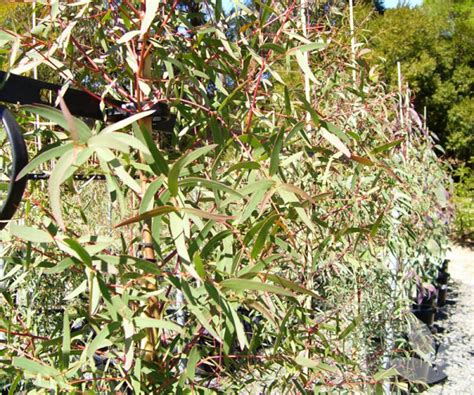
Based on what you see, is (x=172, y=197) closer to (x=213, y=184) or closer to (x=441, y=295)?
(x=213, y=184)

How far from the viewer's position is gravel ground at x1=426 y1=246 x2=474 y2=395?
3203mm

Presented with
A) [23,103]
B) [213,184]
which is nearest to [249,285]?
[213,184]

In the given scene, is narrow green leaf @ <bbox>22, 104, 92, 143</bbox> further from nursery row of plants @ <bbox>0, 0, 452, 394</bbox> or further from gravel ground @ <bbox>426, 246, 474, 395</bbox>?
gravel ground @ <bbox>426, 246, 474, 395</bbox>

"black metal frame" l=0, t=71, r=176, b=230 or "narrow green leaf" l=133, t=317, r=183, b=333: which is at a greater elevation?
"black metal frame" l=0, t=71, r=176, b=230

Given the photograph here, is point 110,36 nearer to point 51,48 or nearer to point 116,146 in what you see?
point 51,48

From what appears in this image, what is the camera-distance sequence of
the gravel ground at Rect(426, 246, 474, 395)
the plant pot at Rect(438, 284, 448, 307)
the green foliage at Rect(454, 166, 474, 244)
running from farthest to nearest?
the green foliage at Rect(454, 166, 474, 244), the plant pot at Rect(438, 284, 448, 307), the gravel ground at Rect(426, 246, 474, 395)

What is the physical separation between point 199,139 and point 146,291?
9.6 inches

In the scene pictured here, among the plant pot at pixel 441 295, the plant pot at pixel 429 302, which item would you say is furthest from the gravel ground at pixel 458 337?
the plant pot at pixel 429 302

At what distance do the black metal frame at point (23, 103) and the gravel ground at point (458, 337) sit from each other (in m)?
2.75

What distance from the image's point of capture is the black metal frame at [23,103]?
53cm

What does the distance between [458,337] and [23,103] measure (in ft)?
13.3

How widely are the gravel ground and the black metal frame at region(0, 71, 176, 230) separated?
2.75m

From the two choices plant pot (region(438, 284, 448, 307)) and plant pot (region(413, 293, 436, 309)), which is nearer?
plant pot (region(413, 293, 436, 309))

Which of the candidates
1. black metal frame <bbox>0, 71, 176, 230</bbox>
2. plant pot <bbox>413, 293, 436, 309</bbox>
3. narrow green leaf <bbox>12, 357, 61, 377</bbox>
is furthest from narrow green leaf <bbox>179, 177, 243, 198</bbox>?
plant pot <bbox>413, 293, 436, 309</bbox>
